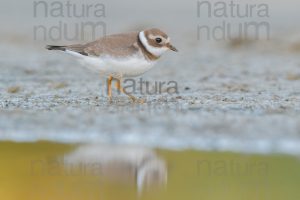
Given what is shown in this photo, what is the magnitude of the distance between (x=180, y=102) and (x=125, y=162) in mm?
2874

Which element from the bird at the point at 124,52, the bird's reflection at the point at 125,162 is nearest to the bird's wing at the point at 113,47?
the bird at the point at 124,52

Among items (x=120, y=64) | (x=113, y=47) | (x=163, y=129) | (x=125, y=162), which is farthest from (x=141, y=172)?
(x=113, y=47)

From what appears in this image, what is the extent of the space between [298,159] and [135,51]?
2.97 metres

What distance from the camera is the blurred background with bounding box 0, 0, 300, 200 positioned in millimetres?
6414

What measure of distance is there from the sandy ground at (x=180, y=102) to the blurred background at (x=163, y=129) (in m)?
0.01

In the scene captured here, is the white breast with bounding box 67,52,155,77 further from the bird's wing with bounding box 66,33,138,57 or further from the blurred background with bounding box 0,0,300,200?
the blurred background with bounding box 0,0,300,200

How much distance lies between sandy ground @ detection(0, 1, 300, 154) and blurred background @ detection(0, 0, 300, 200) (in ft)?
0.04

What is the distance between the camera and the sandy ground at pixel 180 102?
24.9 feet

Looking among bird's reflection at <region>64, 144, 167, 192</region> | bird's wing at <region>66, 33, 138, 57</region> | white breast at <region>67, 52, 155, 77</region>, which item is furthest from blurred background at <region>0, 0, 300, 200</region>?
bird's wing at <region>66, 33, 138, 57</region>

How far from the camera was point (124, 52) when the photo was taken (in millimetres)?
9195

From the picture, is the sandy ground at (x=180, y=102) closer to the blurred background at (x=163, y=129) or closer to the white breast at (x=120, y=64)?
the blurred background at (x=163, y=129)

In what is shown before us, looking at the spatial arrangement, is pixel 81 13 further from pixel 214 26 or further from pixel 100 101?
pixel 100 101

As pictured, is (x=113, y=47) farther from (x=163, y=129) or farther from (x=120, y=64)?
(x=163, y=129)

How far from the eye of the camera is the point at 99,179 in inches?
254
